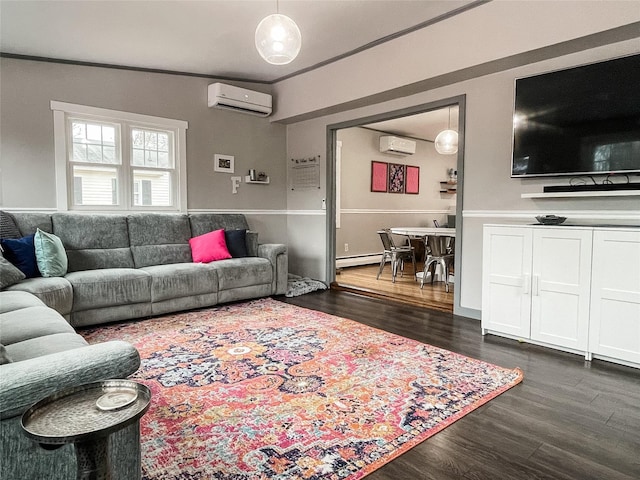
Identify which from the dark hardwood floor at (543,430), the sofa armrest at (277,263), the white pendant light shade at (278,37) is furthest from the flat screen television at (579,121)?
the sofa armrest at (277,263)

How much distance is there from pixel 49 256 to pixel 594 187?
446cm

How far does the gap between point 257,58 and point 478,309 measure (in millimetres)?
3629

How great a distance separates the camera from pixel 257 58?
456cm

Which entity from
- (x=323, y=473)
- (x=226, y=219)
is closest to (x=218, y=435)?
(x=323, y=473)

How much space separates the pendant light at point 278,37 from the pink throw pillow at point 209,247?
231 cm

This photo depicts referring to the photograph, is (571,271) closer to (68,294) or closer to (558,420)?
(558,420)

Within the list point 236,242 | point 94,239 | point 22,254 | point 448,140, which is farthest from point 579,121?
point 22,254

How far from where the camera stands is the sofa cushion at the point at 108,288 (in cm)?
335

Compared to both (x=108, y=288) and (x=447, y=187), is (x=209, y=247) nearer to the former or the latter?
(x=108, y=288)

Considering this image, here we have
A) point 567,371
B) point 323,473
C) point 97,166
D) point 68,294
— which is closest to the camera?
point 323,473

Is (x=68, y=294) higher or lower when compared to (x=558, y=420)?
higher

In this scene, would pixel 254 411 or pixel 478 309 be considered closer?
pixel 254 411

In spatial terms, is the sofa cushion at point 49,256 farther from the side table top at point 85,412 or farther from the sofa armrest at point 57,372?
the side table top at point 85,412

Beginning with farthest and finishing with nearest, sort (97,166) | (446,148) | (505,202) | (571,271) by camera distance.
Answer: (446,148) < (97,166) < (505,202) < (571,271)
